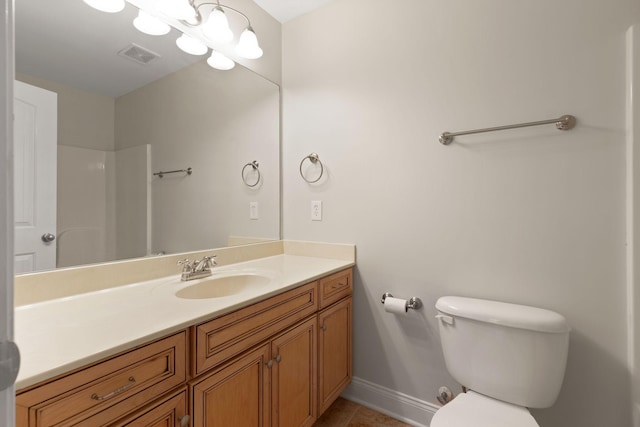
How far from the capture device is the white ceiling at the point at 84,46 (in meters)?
0.97

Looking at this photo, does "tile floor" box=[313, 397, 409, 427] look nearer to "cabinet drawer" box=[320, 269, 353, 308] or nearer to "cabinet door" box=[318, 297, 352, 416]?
"cabinet door" box=[318, 297, 352, 416]

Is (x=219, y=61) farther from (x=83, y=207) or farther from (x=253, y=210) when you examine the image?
(x=83, y=207)

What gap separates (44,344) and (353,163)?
1.44 m

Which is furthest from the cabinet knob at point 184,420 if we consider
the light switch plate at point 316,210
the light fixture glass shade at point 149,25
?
the light fixture glass shade at point 149,25

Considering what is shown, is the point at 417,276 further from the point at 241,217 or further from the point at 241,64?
the point at 241,64

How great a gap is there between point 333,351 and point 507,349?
793mm

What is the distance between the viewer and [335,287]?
5.02ft

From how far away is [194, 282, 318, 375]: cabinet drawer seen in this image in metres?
0.88

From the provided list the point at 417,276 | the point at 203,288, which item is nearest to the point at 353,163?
the point at 417,276

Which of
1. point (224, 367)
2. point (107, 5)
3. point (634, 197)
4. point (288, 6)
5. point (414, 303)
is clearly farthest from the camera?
point (288, 6)

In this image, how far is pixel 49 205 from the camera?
1000 mm

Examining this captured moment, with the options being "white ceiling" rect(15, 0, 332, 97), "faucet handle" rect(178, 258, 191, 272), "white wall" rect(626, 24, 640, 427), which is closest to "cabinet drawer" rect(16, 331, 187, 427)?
"faucet handle" rect(178, 258, 191, 272)

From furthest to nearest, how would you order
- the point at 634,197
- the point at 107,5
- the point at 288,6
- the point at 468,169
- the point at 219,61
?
the point at 288,6 → the point at 219,61 → the point at 468,169 → the point at 107,5 → the point at 634,197

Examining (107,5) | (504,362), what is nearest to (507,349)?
(504,362)
